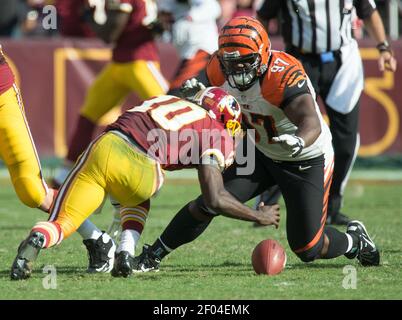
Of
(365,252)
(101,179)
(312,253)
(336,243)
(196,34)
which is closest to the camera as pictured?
(101,179)

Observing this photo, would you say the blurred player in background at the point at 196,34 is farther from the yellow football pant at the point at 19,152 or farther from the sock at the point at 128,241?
the sock at the point at 128,241

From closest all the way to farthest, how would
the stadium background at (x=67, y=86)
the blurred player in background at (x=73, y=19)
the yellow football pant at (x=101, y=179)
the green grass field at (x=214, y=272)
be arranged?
the green grass field at (x=214, y=272), the yellow football pant at (x=101, y=179), the stadium background at (x=67, y=86), the blurred player in background at (x=73, y=19)

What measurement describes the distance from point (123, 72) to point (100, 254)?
11.8 ft

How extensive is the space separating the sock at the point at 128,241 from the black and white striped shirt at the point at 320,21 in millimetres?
2660

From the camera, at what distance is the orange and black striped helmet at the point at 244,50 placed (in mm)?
5359

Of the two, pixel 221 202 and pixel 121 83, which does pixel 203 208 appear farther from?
pixel 121 83

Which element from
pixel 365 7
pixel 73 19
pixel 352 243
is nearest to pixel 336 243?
pixel 352 243

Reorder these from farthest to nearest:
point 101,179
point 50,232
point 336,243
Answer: point 336,243, point 101,179, point 50,232

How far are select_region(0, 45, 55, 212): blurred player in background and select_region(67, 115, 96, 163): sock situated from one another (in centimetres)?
331

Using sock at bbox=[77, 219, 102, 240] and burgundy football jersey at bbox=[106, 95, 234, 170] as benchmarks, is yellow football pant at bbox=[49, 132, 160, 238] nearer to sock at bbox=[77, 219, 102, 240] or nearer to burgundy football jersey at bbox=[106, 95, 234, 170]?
burgundy football jersey at bbox=[106, 95, 234, 170]

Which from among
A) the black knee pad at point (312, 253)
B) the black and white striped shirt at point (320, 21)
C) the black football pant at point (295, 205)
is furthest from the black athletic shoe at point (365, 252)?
the black and white striped shirt at point (320, 21)

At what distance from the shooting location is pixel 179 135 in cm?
525

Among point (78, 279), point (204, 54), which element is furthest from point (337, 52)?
point (78, 279)

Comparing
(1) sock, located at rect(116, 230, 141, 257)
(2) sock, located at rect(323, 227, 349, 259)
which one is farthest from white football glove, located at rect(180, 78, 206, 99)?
(2) sock, located at rect(323, 227, 349, 259)
